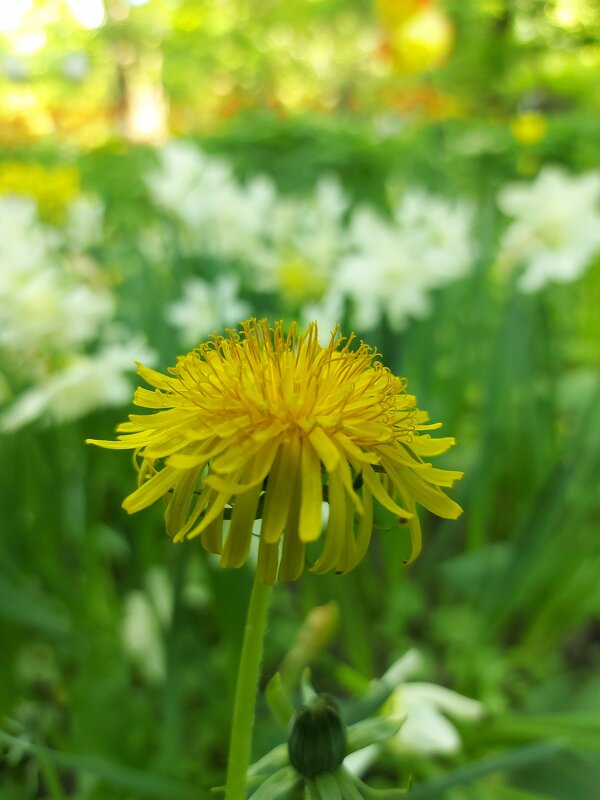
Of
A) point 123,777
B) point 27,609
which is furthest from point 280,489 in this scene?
point 27,609

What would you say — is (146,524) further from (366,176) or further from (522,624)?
(366,176)

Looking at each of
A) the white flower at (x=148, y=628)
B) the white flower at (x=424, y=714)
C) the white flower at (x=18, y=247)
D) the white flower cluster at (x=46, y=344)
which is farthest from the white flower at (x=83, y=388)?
the white flower at (x=424, y=714)

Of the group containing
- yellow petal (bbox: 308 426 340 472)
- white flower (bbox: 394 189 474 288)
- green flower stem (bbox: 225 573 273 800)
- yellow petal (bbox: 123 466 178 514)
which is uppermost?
white flower (bbox: 394 189 474 288)

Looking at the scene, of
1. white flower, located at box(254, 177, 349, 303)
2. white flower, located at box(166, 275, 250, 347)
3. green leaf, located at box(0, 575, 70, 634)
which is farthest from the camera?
white flower, located at box(254, 177, 349, 303)

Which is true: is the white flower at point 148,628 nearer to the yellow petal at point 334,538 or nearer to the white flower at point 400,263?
the white flower at point 400,263

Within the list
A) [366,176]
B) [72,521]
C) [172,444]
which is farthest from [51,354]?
[366,176]

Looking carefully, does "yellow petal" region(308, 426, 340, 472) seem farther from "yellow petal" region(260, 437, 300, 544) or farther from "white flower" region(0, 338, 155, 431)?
"white flower" region(0, 338, 155, 431)

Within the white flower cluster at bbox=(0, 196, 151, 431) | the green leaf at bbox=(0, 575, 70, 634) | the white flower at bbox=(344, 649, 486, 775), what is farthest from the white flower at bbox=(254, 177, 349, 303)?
the white flower at bbox=(344, 649, 486, 775)
